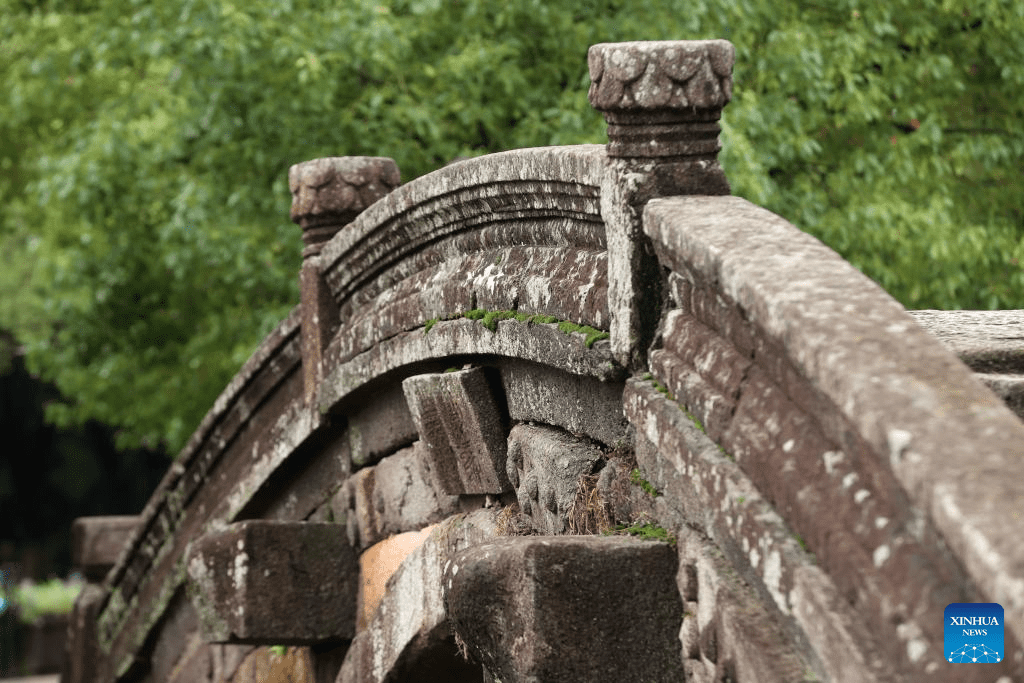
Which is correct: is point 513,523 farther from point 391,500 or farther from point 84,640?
point 84,640

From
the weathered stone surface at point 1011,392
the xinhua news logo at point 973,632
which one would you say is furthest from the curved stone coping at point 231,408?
the xinhua news logo at point 973,632

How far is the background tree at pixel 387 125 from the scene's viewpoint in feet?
24.5

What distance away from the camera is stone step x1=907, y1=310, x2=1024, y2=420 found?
251 centimetres

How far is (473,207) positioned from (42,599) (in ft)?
43.0

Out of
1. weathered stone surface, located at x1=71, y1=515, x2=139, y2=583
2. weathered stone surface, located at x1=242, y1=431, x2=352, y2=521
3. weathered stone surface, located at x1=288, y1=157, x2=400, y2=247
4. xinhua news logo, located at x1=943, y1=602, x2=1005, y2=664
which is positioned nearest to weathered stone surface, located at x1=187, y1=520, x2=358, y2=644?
weathered stone surface, located at x1=242, y1=431, x2=352, y2=521

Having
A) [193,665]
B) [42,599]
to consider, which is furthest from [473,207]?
[42,599]

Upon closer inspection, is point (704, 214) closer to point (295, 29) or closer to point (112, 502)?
point (295, 29)

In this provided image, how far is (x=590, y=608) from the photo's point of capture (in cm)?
255

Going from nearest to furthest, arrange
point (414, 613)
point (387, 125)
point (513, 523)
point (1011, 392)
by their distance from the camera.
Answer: point (1011, 392) → point (513, 523) → point (414, 613) → point (387, 125)

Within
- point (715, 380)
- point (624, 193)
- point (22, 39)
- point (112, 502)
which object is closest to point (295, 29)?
point (22, 39)

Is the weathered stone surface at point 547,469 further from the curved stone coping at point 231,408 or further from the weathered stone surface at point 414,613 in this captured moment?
the curved stone coping at point 231,408

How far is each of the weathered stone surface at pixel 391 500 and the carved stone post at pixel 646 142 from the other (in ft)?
5.08

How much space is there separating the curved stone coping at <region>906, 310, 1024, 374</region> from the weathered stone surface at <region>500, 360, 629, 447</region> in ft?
2.36

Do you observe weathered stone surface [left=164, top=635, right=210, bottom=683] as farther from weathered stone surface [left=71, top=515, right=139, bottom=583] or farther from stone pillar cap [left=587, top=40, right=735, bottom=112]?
stone pillar cap [left=587, top=40, right=735, bottom=112]
